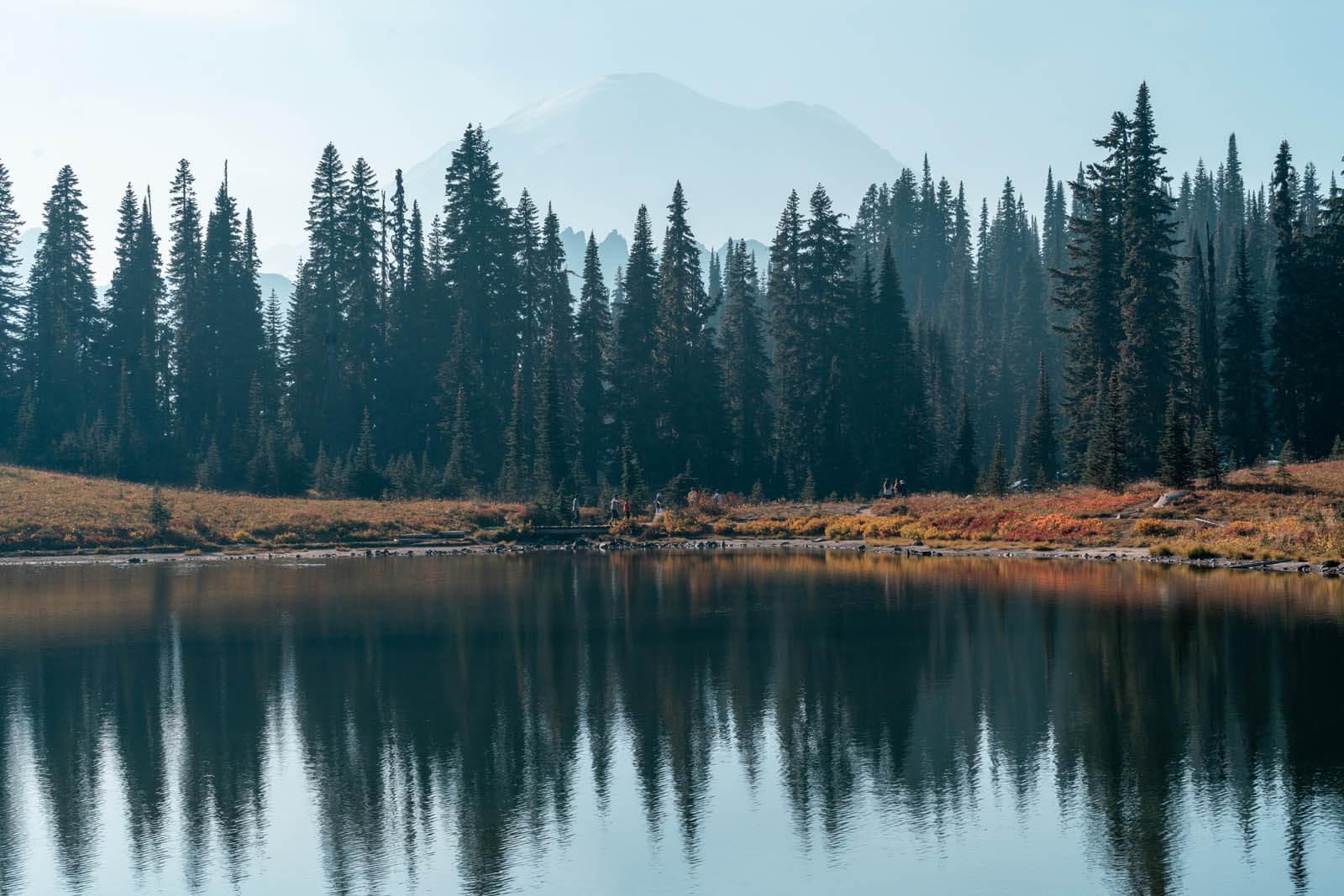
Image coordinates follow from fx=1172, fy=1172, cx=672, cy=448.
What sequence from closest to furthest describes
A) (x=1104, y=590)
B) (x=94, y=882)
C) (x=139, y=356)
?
(x=94, y=882)
(x=1104, y=590)
(x=139, y=356)

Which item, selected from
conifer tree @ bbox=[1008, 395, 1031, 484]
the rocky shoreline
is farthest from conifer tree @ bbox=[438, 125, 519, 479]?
conifer tree @ bbox=[1008, 395, 1031, 484]

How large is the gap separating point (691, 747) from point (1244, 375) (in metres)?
62.3

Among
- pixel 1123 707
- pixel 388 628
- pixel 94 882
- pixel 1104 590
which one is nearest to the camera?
pixel 94 882

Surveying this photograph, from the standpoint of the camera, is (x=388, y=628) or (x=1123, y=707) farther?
(x=388, y=628)

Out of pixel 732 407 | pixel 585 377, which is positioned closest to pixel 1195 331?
pixel 732 407

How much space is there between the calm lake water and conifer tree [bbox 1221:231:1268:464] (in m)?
39.0

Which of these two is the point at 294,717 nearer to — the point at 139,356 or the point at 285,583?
the point at 285,583

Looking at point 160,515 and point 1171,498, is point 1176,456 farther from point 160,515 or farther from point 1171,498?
point 160,515

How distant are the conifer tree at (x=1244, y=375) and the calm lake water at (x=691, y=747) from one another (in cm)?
3904

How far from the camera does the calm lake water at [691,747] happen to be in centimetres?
1418

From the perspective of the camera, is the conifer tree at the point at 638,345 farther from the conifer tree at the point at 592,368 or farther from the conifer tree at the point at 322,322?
the conifer tree at the point at 322,322

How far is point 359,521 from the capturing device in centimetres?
6116

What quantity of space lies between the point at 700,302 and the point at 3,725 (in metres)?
68.4

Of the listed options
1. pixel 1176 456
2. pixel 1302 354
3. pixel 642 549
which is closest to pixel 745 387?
pixel 642 549
